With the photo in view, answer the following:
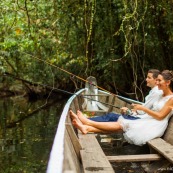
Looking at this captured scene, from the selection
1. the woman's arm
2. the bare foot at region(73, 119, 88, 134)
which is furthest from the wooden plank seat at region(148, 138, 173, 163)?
the bare foot at region(73, 119, 88, 134)

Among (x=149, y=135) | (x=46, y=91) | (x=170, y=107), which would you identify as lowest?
(x=46, y=91)

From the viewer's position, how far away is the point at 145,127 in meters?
5.00

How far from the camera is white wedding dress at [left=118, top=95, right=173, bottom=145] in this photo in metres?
4.98

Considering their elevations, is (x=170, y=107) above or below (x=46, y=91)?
above

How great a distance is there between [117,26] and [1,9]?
428 centimetres

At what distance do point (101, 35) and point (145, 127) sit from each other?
380 inches

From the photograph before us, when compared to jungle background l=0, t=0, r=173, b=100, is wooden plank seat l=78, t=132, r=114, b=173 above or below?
below

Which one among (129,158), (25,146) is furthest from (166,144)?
(25,146)

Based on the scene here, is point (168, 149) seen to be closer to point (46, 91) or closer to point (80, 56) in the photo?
point (80, 56)

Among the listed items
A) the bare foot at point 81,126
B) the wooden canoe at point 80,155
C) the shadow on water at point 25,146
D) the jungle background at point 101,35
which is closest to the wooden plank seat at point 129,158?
the wooden canoe at point 80,155

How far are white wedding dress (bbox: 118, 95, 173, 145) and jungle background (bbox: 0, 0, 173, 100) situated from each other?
15.9 feet

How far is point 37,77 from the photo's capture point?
22.5m

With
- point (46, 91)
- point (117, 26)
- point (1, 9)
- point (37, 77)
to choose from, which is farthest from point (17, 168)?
point (46, 91)

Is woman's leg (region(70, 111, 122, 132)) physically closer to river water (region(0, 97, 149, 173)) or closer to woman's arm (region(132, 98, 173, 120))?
river water (region(0, 97, 149, 173))
